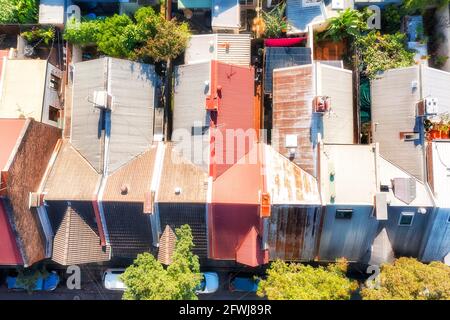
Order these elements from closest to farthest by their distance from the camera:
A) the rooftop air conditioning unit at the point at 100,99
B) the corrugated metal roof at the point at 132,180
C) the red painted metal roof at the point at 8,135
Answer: the red painted metal roof at the point at 8,135, the corrugated metal roof at the point at 132,180, the rooftop air conditioning unit at the point at 100,99

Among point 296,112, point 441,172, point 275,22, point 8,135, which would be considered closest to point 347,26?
point 275,22

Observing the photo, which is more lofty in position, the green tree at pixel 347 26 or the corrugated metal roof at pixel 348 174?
the green tree at pixel 347 26

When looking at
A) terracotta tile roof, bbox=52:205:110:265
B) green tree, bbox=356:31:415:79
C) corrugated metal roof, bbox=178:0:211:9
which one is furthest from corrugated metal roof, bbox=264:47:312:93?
terracotta tile roof, bbox=52:205:110:265

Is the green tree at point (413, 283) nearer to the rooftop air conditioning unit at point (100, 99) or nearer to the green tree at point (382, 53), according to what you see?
the green tree at point (382, 53)

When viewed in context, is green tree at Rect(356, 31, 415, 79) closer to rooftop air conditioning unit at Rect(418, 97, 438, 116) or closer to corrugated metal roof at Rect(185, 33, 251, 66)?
rooftop air conditioning unit at Rect(418, 97, 438, 116)

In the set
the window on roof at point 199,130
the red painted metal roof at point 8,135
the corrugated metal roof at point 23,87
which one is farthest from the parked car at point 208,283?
the corrugated metal roof at point 23,87

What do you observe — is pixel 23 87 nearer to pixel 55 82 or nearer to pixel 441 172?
pixel 55 82

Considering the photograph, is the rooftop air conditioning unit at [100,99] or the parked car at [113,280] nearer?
the rooftop air conditioning unit at [100,99]
